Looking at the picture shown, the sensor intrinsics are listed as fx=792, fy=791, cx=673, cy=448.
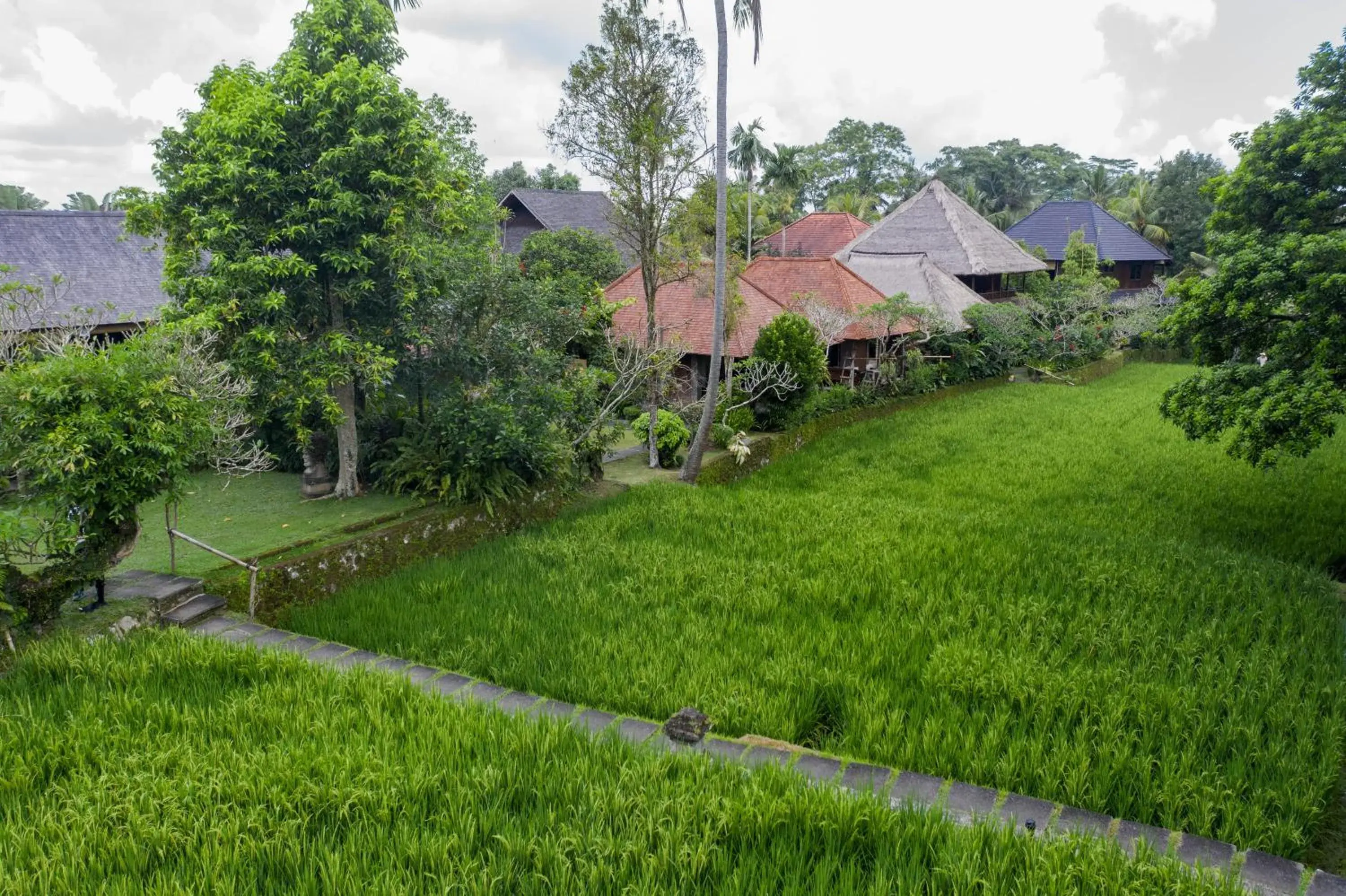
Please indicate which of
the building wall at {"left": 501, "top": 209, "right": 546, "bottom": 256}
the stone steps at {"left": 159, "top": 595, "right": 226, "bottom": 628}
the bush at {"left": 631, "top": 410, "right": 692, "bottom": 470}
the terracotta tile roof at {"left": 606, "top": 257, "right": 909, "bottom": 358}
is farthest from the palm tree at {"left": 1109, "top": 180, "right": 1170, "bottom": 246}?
the stone steps at {"left": 159, "top": 595, "right": 226, "bottom": 628}

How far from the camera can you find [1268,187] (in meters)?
8.17

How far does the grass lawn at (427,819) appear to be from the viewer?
3119 mm

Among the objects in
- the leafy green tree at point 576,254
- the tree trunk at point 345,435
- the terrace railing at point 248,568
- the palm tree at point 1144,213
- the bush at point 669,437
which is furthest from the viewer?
the palm tree at point 1144,213

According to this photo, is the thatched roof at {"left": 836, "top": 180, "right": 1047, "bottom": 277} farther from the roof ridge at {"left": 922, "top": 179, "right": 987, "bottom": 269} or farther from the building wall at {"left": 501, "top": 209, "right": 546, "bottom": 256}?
the building wall at {"left": 501, "top": 209, "right": 546, "bottom": 256}

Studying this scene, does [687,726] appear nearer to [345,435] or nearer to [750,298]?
[345,435]

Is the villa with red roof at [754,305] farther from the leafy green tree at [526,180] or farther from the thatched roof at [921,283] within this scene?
the leafy green tree at [526,180]

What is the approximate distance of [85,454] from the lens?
513 centimetres

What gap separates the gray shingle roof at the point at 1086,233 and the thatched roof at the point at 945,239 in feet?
18.8

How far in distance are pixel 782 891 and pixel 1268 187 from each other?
883 cm

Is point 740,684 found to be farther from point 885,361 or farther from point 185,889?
point 885,361

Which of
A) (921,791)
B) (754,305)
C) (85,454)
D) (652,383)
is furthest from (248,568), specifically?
(754,305)

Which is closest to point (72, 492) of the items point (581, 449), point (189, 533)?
point (189, 533)

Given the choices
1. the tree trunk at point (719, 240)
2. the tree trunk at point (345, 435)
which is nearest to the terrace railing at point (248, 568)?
the tree trunk at point (345, 435)

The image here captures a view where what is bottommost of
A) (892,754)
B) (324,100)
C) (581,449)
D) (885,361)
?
(892,754)
